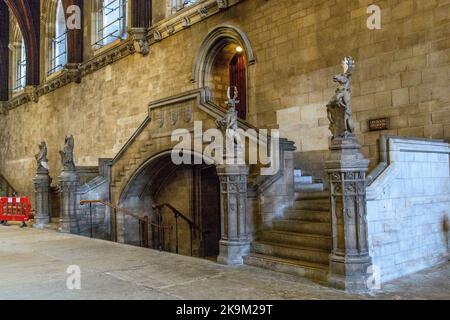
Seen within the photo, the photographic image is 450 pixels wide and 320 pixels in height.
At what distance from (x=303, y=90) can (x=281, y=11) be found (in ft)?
7.13

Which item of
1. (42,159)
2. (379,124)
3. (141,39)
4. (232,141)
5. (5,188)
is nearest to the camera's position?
(232,141)

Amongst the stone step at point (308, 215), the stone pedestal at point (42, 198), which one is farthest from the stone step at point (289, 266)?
the stone pedestal at point (42, 198)

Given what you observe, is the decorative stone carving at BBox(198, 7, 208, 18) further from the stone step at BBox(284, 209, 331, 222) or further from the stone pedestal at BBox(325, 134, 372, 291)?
the stone pedestal at BBox(325, 134, 372, 291)

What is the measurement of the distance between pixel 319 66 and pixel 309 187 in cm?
294

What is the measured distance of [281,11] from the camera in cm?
1105

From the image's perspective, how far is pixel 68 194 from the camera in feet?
42.7

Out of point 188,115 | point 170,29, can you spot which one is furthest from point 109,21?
point 188,115

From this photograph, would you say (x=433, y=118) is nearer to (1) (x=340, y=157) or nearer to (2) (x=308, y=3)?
(1) (x=340, y=157)

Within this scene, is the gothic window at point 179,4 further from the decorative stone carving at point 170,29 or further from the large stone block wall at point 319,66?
the large stone block wall at point 319,66

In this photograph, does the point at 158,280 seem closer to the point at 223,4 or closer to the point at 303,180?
the point at 303,180

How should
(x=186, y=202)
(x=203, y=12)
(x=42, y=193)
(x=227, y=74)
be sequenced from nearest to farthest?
1. (x=203, y=12)
2. (x=186, y=202)
3. (x=227, y=74)
4. (x=42, y=193)

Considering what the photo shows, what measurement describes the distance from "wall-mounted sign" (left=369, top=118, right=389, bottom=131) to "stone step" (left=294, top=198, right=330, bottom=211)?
7.14ft

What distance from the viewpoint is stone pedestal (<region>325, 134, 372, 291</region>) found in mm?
5500
